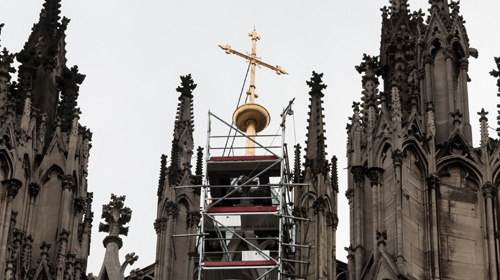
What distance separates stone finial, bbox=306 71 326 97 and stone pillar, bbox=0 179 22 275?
1041 centimetres

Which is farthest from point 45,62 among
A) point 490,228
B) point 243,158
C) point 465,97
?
point 490,228

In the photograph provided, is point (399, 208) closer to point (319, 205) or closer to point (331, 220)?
point (319, 205)

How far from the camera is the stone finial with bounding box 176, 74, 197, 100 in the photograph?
184ft

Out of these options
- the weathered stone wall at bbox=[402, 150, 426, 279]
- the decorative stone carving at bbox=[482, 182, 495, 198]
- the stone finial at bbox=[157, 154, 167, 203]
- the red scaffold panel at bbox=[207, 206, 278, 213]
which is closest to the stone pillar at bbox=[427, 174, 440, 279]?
the weathered stone wall at bbox=[402, 150, 426, 279]

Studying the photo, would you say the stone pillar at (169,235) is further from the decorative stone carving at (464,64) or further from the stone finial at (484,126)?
the stone finial at (484,126)

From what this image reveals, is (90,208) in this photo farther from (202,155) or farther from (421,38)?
(421,38)

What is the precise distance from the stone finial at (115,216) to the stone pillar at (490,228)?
10343mm

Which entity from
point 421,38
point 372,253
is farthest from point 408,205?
point 421,38

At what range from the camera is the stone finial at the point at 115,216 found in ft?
172

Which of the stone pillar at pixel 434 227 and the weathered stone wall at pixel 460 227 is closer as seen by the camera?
the stone pillar at pixel 434 227

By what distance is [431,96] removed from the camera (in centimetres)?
4866

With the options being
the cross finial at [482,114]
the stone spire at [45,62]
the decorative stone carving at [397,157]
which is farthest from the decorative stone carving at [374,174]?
the stone spire at [45,62]

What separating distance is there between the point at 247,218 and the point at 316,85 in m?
4.87

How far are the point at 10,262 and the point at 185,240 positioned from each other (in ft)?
16.2
